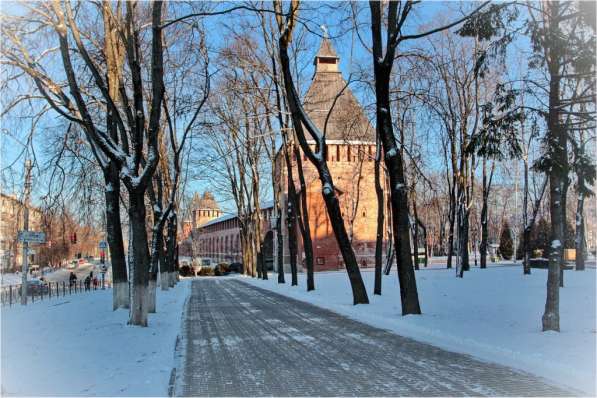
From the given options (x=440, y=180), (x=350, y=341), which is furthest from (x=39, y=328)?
(x=440, y=180)

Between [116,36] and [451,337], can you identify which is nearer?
[451,337]

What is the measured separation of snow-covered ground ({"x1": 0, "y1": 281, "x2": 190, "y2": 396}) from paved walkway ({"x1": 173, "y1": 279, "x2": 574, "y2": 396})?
0.41 m

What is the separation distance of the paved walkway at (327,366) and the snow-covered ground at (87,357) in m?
0.41

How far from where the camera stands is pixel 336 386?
21.7ft

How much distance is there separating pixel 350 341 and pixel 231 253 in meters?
88.0

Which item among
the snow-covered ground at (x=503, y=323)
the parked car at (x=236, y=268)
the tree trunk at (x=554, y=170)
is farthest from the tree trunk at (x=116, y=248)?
the parked car at (x=236, y=268)

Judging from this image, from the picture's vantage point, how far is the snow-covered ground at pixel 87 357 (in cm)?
656

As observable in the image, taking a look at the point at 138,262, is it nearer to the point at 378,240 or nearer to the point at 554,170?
the point at 554,170

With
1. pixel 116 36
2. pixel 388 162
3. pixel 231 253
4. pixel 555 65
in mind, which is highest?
pixel 116 36

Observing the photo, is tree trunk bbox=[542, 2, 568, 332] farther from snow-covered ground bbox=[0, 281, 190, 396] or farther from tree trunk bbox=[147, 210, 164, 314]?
tree trunk bbox=[147, 210, 164, 314]

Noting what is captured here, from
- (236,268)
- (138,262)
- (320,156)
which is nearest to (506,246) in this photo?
(236,268)

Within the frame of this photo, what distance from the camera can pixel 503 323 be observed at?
11508 mm

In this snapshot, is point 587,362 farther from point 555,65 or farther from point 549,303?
point 555,65

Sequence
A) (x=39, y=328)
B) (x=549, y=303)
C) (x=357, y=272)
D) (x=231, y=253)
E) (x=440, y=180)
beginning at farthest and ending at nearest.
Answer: (x=231, y=253) → (x=440, y=180) → (x=357, y=272) → (x=39, y=328) → (x=549, y=303)
